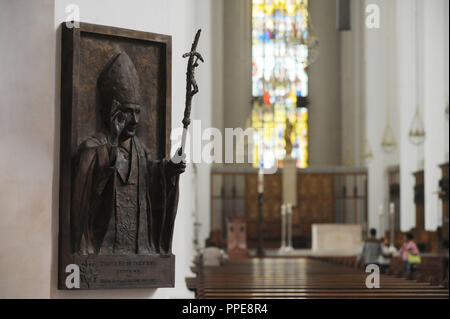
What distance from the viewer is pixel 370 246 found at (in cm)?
1524

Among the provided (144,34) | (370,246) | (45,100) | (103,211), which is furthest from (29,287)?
(370,246)

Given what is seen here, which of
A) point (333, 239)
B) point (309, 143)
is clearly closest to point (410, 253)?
point (333, 239)

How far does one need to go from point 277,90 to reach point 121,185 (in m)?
25.3

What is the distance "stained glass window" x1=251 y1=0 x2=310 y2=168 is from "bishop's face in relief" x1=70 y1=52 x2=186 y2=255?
25.0 m

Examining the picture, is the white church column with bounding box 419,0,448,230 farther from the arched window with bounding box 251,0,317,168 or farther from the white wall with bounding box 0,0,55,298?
the white wall with bounding box 0,0,55,298

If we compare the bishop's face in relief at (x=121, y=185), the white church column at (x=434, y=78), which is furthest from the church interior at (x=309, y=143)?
the bishop's face in relief at (x=121, y=185)

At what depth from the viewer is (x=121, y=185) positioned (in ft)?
17.7

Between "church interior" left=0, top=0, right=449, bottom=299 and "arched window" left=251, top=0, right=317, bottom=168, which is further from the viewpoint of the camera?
"arched window" left=251, top=0, right=317, bottom=168

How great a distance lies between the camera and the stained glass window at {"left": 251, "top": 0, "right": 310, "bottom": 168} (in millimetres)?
30797

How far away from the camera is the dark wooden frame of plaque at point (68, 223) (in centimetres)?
520

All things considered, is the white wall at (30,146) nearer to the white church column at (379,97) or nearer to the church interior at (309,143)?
the church interior at (309,143)

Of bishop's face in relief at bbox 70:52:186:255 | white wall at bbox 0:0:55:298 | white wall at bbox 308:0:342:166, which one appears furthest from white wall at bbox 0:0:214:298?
white wall at bbox 308:0:342:166

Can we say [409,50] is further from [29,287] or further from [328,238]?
[29,287]
